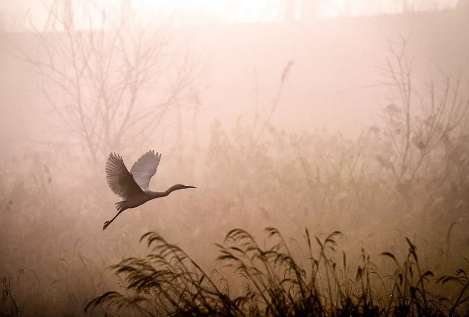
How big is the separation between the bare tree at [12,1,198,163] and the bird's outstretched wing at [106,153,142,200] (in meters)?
0.38

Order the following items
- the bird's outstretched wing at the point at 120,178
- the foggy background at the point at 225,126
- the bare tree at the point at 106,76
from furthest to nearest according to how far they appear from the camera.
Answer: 1. the bare tree at the point at 106,76
2. the foggy background at the point at 225,126
3. the bird's outstretched wing at the point at 120,178

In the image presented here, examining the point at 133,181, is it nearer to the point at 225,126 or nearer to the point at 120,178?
the point at 120,178

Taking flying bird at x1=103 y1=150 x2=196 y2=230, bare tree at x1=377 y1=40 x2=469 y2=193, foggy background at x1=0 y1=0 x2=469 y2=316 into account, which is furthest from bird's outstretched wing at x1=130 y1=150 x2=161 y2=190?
bare tree at x1=377 y1=40 x2=469 y2=193

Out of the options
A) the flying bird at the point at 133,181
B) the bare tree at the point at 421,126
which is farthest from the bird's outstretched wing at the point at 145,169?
the bare tree at the point at 421,126

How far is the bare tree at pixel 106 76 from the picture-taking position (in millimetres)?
2086

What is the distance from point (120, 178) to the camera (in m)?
1.72

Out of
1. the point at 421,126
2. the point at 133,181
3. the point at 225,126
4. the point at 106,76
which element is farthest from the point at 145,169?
the point at 421,126

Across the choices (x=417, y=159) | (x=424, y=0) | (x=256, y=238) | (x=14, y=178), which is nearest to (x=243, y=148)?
(x=256, y=238)

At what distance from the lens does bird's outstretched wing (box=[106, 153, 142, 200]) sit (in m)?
1.68

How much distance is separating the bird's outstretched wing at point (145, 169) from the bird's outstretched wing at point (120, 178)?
0.07 m

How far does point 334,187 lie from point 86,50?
145 centimetres

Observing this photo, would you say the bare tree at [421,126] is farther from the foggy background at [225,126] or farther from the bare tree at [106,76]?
the bare tree at [106,76]

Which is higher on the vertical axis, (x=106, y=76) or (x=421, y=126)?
(x=106, y=76)

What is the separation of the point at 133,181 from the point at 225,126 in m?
0.56
